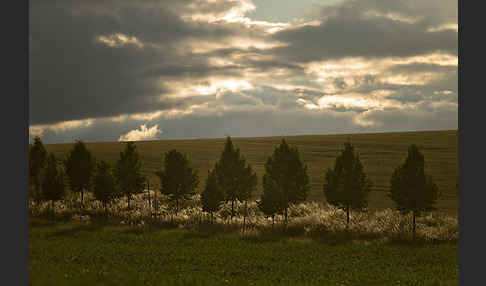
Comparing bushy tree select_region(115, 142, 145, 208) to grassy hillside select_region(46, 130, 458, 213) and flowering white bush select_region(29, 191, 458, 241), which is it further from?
grassy hillside select_region(46, 130, 458, 213)

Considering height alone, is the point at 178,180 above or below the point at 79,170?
below

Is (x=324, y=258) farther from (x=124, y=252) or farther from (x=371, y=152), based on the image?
(x=371, y=152)

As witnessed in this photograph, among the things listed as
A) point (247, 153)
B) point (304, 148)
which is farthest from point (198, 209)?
point (304, 148)

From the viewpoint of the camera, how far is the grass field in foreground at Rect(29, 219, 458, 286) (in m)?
18.4

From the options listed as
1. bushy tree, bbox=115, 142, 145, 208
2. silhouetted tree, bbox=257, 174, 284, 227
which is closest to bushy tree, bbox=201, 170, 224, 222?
silhouetted tree, bbox=257, 174, 284, 227

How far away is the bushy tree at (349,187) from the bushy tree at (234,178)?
9.09 meters

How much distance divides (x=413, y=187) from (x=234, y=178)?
1866 centimetres

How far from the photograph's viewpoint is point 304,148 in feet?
345

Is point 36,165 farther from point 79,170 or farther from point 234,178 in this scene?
point 234,178

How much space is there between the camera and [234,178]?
46281 mm

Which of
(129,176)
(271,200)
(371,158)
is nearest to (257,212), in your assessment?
(271,200)

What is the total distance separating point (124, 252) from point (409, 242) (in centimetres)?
2058

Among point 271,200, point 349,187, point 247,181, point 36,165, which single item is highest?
point 36,165

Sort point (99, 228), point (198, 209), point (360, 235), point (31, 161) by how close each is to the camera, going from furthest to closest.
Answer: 1. point (31, 161)
2. point (198, 209)
3. point (99, 228)
4. point (360, 235)
